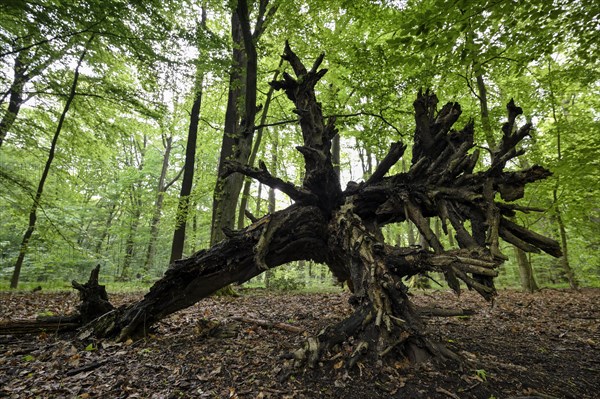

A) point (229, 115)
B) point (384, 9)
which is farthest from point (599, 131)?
point (229, 115)

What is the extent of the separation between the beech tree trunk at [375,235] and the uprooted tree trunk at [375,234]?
0.01m

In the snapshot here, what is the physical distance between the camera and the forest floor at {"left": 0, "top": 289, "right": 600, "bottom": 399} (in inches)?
99.8

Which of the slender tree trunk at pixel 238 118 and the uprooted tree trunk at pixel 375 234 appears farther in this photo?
the slender tree trunk at pixel 238 118

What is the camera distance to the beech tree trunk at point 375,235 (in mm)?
2891

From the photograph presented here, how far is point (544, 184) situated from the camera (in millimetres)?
8094

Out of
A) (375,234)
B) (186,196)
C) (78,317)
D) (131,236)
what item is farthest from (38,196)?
(131,236)

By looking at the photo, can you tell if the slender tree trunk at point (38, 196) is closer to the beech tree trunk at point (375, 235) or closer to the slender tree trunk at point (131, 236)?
the beech tree trunk at point (375, 235)

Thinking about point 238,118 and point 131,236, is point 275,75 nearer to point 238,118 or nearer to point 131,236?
point 238,118

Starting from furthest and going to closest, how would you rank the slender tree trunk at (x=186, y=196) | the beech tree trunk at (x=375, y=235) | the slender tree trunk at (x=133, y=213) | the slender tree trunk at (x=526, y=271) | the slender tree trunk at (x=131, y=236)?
1. the slender tree trunk at (x=133, y=213)
2. the slender tree trunk at (x=131, y=236)
3. the slender tree trunk at (x=526, y=271)
4. the slender tree trunk at (x=186, y=196)
5. the beech tree trunk at (x=375, y=235)

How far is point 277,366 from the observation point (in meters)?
3.12

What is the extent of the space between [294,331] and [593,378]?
339 centimetres

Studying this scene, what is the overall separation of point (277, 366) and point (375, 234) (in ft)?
6.96

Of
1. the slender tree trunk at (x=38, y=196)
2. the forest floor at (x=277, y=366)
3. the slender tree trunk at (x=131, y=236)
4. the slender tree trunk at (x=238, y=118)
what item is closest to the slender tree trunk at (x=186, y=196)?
the slender tree trunk at (x=238, y=118)

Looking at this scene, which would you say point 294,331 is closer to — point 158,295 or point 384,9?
point 158,295
